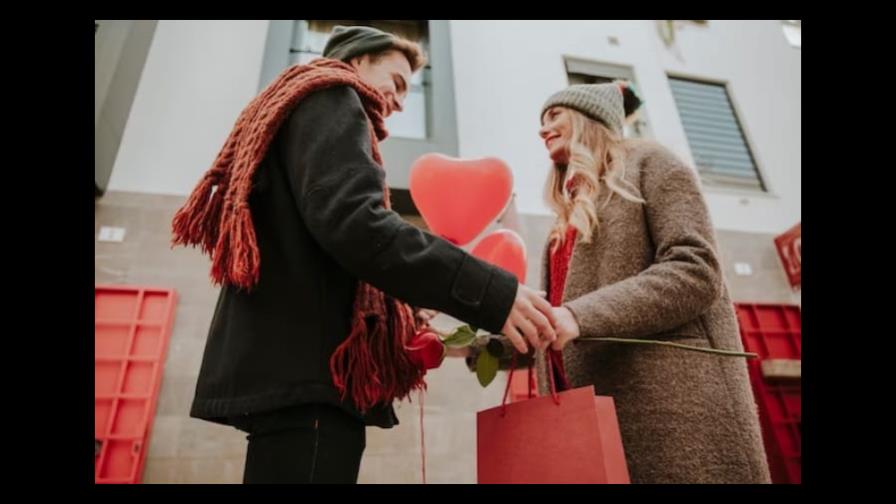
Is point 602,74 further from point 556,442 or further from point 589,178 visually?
point 556,442

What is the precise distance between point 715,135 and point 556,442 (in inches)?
225

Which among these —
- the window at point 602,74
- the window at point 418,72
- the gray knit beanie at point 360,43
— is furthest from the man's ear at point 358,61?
the window at point 602,74

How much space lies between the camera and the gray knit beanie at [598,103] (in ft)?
4.10

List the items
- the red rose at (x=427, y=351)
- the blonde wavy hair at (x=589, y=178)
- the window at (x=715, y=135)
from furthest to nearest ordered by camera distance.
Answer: the window at (x=715, y=135), the blonde wavy hair at (x=589, y=178), the red rose at (x=427, y=351)

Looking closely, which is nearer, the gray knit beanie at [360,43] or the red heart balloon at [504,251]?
the gray knit beanie at [360,43]

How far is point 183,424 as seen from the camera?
2688mm

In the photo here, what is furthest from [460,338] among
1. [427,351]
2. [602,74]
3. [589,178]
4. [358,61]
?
[602,74]

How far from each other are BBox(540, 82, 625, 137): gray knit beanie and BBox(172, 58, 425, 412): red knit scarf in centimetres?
58

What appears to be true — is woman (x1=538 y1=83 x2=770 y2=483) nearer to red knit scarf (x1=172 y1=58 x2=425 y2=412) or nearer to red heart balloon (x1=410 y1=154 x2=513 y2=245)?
red knit scarf (x1=172 y1=58 x2=425 y2=412)

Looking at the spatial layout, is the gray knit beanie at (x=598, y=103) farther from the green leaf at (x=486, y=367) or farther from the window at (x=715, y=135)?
the window at (x=715, y=135)

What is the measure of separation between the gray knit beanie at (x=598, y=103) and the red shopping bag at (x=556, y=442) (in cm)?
80

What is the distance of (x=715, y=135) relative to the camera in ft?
17.7
